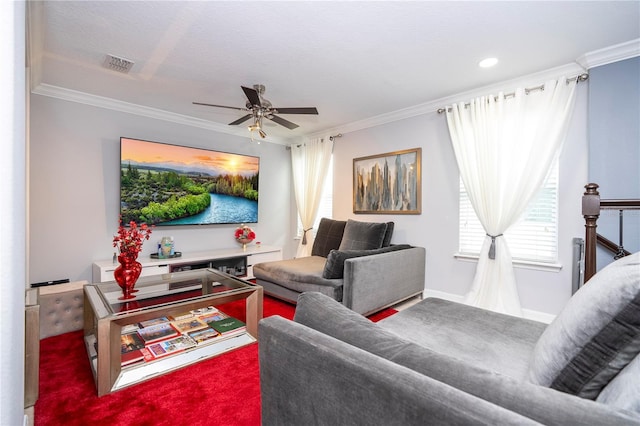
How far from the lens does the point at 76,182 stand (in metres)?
3.31

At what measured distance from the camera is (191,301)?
2.10m

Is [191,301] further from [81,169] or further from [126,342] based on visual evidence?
[81,169]

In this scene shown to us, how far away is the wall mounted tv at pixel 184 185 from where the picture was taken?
3559 mm

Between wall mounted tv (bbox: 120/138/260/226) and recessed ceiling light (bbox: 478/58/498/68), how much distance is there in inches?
129

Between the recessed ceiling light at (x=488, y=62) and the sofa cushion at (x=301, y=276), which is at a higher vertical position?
the recessed ceiling light at (x=488, y=62)

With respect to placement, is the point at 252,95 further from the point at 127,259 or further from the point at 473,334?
the point at 473,334

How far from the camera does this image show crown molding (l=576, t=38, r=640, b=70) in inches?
90.0

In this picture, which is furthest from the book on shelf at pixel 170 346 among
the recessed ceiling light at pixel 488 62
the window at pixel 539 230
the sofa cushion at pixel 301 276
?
the recessed ceiling light at pixel 488 62

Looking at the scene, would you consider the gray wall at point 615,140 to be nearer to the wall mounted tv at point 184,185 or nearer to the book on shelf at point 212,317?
the book on shelf at point 212,317

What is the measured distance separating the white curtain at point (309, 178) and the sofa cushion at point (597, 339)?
402 cm

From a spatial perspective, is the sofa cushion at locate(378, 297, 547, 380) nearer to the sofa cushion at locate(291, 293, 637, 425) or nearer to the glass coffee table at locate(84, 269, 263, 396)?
the sofa cushion at locate(291, 293, 637, 425)

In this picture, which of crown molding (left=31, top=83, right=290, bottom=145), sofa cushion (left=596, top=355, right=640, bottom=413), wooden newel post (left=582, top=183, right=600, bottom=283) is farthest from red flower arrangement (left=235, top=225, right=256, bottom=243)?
sofa cushion (left=596, top=355, right=640, bottom=413)

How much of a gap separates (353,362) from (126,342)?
2161 millimetres

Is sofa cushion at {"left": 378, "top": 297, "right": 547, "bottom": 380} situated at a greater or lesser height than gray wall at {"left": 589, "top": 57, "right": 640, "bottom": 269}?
lesser
